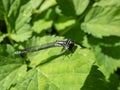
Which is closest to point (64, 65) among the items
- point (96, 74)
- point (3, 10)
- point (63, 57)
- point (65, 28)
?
point (63, 57)

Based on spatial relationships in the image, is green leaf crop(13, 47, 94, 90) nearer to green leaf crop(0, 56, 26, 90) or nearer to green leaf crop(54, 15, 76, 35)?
green leaf crop(0, 56, 26, 90)

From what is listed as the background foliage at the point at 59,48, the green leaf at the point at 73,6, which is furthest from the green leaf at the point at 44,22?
the green leaf at the point at 73,6

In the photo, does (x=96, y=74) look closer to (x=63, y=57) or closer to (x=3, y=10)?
(x=63, y=57)

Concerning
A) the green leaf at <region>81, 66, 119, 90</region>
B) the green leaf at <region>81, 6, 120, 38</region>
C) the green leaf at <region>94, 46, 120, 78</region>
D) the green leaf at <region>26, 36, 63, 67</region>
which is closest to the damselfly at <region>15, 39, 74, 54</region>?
the green leaf at <region>26, 36, 63, 67</region>

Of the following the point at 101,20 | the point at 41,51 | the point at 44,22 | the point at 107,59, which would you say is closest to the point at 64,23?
the point at 44,22

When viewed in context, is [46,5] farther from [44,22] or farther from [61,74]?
[61,74]

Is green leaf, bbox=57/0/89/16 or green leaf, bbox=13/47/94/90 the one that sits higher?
green leaf, bbox=13/47/94/90

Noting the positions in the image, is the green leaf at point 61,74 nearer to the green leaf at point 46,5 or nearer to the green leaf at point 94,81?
the green leaf at point 94,81
